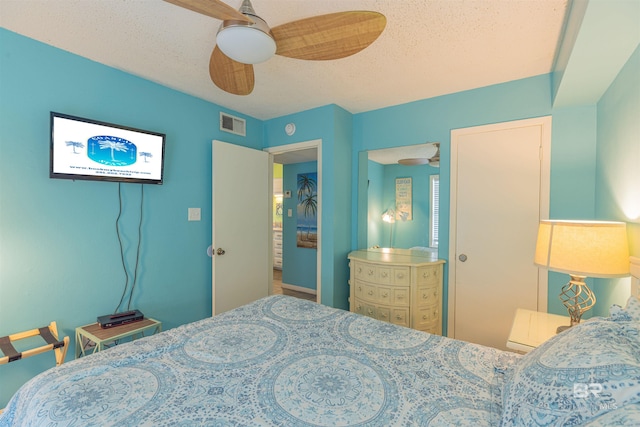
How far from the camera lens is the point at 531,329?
1.68 meters

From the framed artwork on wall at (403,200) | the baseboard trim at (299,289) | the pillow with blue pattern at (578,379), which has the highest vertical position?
the framed artwork on wall at (403,200)

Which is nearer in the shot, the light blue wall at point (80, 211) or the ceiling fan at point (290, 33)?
the ceiling fan at point (290, 33)

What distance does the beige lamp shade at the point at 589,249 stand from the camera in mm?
1332

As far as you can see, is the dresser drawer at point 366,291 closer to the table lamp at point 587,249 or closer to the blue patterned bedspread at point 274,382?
the blue patterned bedspread at point 274,382

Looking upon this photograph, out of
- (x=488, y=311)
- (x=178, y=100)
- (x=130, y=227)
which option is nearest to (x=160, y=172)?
(x=130, y=227)

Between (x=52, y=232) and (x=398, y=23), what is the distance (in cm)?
256

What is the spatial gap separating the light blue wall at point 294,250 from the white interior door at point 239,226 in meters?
1.24

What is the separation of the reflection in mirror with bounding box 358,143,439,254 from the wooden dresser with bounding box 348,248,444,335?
0.47 m

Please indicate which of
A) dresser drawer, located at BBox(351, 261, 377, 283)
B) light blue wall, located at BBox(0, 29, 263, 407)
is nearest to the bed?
light blue wall, located at BBox(0, 29, 263, 407)

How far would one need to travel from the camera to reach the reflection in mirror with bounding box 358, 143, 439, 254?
3072 millimetres

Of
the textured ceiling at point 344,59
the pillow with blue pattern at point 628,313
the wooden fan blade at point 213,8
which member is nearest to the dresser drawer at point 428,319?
Result: the pillow with blue pattern at point 628,313

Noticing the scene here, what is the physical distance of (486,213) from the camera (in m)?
2.45

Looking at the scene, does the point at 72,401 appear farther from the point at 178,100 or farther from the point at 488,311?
the point at 488,311

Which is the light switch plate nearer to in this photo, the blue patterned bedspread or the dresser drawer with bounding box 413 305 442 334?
the blue patterned bedspread
